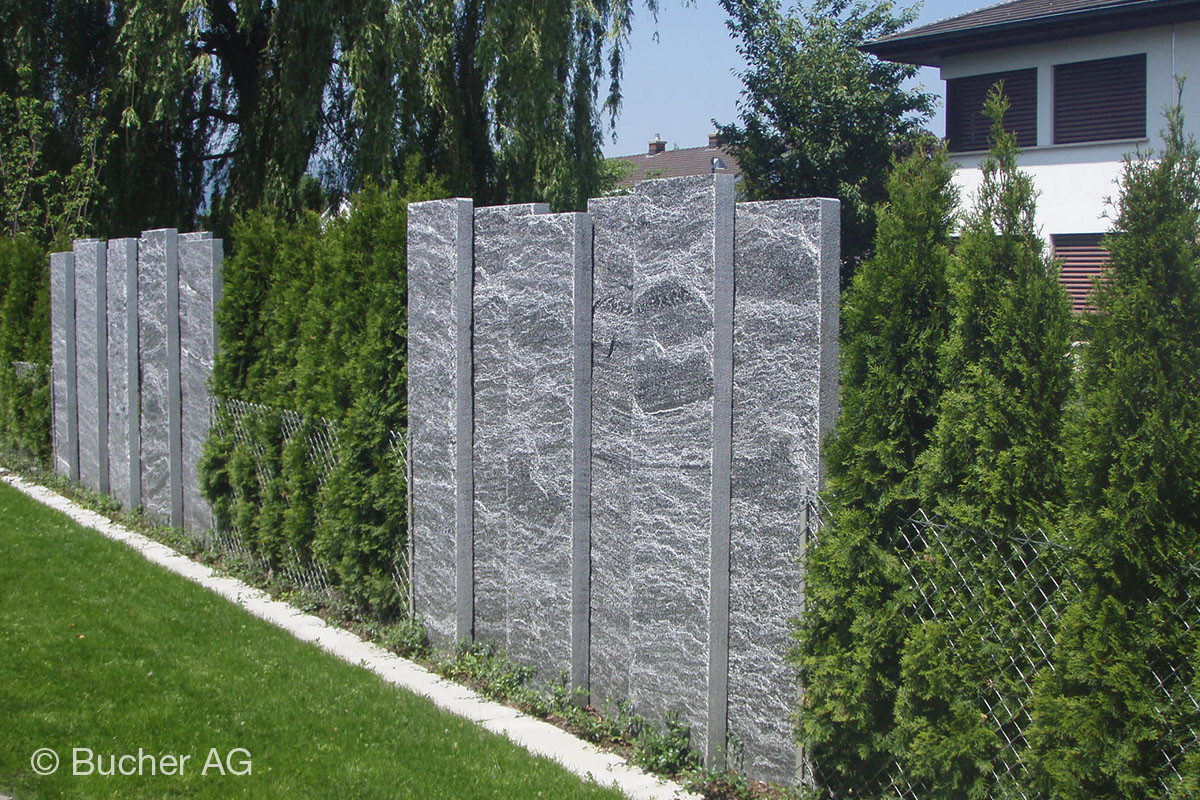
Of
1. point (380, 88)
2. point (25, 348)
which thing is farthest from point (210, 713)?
point (380, 88)

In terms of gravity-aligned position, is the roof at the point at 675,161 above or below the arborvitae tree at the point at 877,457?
above

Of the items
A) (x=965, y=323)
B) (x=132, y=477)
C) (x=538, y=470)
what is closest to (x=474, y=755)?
(x=538, y=470)

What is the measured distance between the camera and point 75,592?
309 inches

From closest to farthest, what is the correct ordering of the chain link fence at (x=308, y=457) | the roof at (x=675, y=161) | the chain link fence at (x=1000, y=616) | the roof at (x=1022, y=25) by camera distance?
the chain link fence at (x=1000, y=616), the chain link fence at (x=308, y=457), the roof at (x=1022, y=25), the roof at (x=675, y=161)

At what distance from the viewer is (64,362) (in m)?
12.9

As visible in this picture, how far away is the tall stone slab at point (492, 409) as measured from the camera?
635 centimetres

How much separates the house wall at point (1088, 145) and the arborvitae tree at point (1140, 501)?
19166 mm

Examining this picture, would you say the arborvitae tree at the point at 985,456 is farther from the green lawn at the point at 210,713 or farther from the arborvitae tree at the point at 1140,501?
the green lawn at the point at 210,713

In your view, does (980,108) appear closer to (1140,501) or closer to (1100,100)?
(1100,100)

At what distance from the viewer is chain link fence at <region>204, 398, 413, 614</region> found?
732cm

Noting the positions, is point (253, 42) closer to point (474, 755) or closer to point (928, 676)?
point (474, 755)

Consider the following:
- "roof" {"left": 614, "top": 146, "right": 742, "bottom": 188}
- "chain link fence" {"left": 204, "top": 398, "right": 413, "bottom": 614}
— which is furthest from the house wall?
"roof" {"left": 614, "top": 146, "right": 742, "bottom": 188}

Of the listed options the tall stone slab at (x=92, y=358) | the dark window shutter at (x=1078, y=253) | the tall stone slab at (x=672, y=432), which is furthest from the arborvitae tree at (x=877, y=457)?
the dark window shutter at (x=1078, y=253)

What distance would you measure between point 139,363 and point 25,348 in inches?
163
